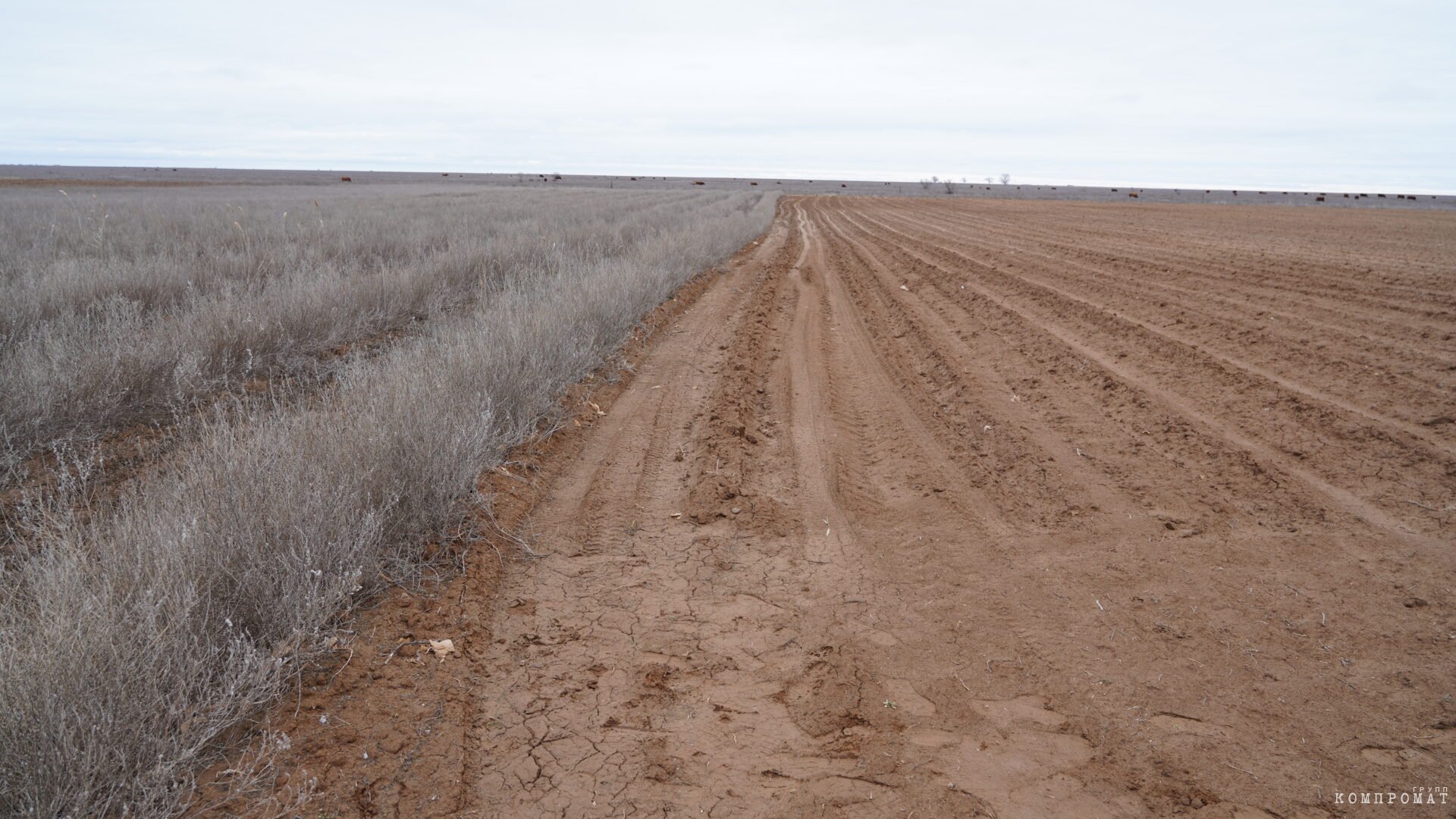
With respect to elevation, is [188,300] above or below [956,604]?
above

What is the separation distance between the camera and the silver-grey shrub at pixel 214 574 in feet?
7.12

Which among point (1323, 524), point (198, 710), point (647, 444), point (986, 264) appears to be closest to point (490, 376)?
point (647, 444)

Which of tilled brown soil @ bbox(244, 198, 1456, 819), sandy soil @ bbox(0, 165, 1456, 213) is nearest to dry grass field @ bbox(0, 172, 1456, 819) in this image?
tilled brown soil @ bbox(244, 198, 1456, 819)

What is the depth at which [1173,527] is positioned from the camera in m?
4.45

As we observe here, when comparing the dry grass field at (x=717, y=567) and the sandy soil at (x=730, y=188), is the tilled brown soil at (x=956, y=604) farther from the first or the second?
the sandy soil at (x=730, y=188)

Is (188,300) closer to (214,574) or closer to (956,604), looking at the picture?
(214,574)

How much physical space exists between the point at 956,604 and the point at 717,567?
4.13ft

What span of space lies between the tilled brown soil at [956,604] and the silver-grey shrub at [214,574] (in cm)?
33

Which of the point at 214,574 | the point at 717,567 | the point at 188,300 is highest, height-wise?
the point at 188,300

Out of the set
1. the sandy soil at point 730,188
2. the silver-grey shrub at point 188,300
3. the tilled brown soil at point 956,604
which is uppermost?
the sandy soil at point 730,188

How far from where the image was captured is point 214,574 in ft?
9.73

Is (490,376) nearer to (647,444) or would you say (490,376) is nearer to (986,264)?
(647,444)

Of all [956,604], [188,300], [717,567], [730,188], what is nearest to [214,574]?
[717,567]

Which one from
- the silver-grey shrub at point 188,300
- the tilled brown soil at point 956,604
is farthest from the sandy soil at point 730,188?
the tilled brown soil at point 956,604
